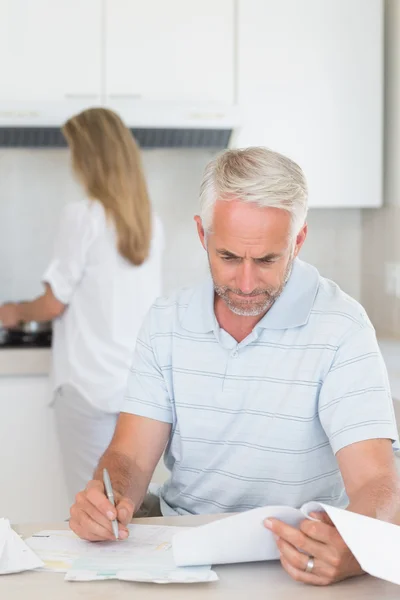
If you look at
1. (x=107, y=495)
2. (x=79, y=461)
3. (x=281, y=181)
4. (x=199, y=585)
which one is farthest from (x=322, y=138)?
(x=199, y=585)

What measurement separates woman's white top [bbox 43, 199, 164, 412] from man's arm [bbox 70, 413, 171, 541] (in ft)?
3.66

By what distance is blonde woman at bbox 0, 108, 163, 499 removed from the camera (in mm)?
2734

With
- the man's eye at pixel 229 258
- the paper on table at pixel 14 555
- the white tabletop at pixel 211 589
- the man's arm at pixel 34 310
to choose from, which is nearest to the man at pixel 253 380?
the man's eye at pixel 229 258

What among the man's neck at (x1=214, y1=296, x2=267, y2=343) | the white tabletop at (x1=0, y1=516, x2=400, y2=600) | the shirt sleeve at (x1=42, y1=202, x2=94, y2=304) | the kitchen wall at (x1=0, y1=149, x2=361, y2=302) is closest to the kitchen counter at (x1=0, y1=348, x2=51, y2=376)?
the shirt sleeve at (x1=42, y1=202, x2=94, y2=304)

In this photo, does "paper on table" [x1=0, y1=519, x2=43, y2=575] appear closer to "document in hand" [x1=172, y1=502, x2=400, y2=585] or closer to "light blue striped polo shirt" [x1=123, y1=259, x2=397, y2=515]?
"document in hand" [x1=172, y1=502, x2=400, y2=585]

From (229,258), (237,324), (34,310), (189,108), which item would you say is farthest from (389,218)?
(229,258)

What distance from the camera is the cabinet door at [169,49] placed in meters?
3.25

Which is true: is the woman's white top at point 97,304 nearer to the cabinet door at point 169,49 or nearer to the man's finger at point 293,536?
the cabinet door at point 169,49

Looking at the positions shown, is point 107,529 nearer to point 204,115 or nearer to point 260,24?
point 204,115

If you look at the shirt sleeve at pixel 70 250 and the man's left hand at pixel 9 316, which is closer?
the shirt sleeve at pixel 70 250

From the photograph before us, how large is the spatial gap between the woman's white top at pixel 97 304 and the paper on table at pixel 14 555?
1.47 meters

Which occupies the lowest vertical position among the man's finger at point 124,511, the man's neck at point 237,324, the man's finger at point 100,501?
the man's finger at point 124,511

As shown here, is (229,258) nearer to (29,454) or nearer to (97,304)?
(97,304)

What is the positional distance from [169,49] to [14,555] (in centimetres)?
236
